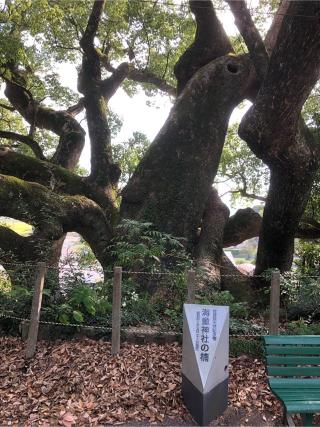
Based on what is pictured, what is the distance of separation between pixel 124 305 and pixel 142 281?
1.51 metres

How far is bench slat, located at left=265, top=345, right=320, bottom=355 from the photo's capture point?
169 inches

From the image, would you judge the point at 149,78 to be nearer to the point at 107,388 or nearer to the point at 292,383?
the point at 107,388

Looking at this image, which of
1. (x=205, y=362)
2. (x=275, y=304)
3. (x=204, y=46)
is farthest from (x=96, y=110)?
(x=205, y=362)

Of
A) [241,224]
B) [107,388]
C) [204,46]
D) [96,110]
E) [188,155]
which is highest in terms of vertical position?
[204,46]

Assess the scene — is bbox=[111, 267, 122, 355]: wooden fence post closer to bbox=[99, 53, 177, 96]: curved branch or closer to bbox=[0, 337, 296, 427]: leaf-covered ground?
bbox=[0, 337, 296, 427]: leaf-covered ground

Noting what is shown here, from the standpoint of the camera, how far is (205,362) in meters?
4.12

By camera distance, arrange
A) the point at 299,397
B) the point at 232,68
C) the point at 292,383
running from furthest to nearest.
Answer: the point at 232,68, the point at 292,383, the point at 299,397

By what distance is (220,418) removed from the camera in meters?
4.25

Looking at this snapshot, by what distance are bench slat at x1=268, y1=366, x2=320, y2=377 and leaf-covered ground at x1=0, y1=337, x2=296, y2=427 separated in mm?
526

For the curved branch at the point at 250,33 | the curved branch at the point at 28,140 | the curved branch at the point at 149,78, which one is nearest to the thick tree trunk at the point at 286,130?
the curved branch at the point at 250,33

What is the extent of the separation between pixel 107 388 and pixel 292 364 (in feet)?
6.93

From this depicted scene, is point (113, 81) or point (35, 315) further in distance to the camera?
point (113, 81)

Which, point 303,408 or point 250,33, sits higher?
point 250,33

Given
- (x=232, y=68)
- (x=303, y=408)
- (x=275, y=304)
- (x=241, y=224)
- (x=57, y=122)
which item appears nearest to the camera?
(x=303, y=408)
